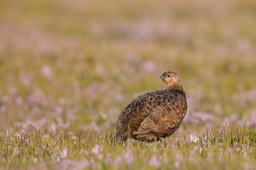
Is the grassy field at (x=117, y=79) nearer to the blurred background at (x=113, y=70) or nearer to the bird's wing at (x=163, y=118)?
the blurred background at (x=113, y=70)

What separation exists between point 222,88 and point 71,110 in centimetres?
461

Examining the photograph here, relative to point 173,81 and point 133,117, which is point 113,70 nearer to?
point 173,81

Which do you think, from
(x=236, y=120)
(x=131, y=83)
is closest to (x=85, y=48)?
(x=131, y=83)

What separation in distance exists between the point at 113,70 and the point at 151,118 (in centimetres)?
933

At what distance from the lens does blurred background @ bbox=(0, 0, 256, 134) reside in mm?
12453

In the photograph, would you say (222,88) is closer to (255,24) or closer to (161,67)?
(161,67)

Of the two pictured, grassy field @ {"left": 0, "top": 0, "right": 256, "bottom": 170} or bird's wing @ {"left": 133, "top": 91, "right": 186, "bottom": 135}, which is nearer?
grassy field @ {"left": 0, "top": 0, "right": 256, "bottom": 170}

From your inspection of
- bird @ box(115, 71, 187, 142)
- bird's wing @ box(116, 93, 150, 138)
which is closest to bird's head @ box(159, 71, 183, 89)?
bird @ box(115, 71, 187, 142)

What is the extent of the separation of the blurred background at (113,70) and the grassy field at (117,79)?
35mm

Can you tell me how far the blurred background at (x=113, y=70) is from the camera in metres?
12.5

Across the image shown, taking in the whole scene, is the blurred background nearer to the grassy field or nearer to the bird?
the grassy field

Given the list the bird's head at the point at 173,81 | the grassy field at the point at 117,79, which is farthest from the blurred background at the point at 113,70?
the bird's head at the point at 173,81

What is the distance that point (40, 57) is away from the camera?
17328mm

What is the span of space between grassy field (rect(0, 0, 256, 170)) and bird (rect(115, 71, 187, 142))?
0.61ft
